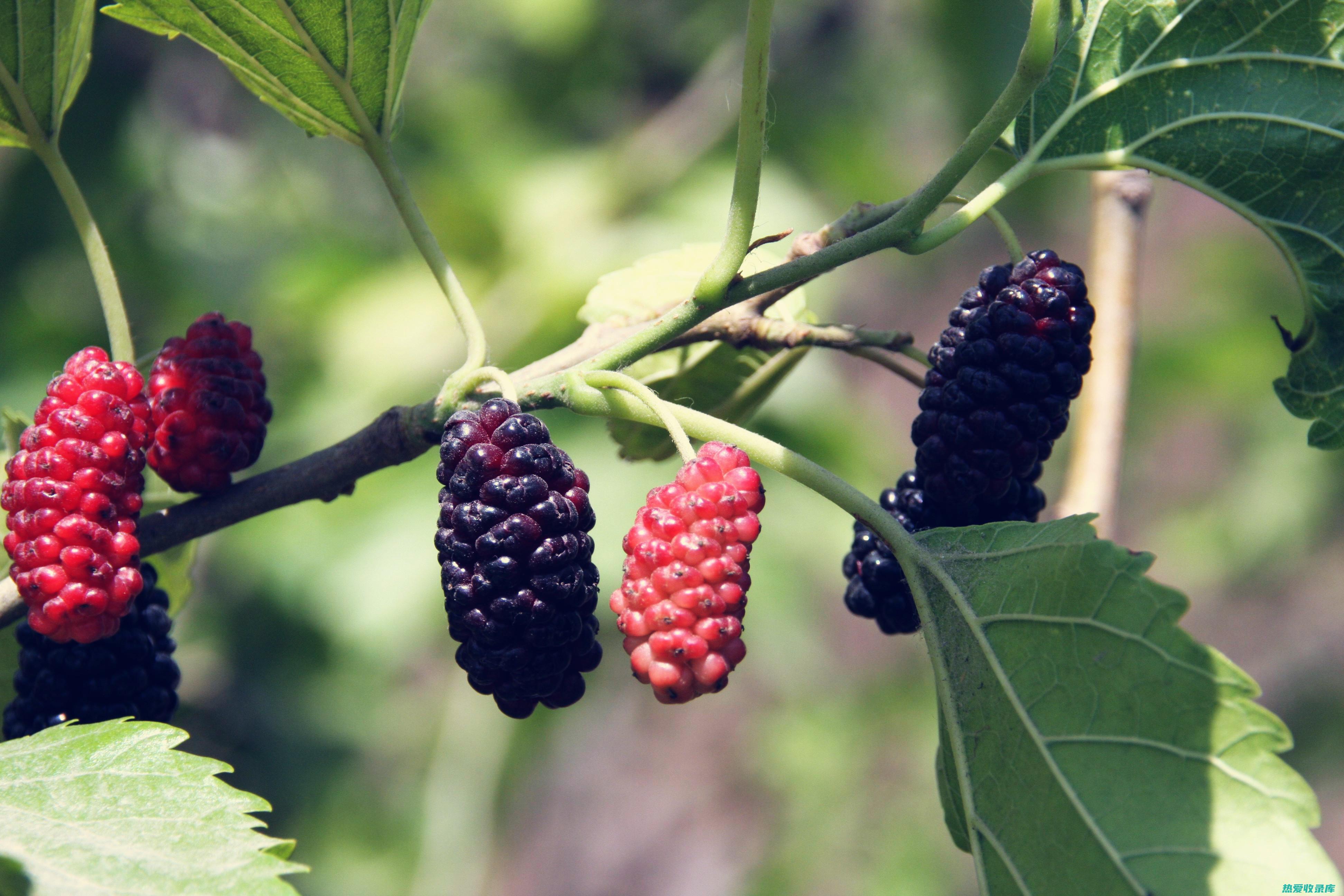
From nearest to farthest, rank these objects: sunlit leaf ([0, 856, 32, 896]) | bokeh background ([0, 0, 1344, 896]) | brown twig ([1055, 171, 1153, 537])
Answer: sunlit leaf ([0, 856, 32, 896]) < brown twig ([1055, 171, 1153, 537]) < bokeh background ([0, 0, 1344, 896])

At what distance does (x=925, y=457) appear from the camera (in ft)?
2.90

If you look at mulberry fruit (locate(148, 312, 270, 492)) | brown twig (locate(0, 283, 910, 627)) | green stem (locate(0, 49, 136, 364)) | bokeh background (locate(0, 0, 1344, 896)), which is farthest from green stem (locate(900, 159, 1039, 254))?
bokeh background (locate(0, 0, 1344, 896))

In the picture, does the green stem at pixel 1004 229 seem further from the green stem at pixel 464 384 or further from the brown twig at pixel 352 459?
the green stem at pixel 464 384

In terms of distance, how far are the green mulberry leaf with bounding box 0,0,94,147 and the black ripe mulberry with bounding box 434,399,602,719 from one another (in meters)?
0.58

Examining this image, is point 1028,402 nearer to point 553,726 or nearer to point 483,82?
point 553,726

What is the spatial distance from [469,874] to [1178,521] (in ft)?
9.25

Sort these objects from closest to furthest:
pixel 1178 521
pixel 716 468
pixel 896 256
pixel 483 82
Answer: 1. pixel 716 468
2. pixel 483 82
3. pixel 1178 521
4. pixel 896 256

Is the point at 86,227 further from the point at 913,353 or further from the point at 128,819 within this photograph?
the point at 913,353

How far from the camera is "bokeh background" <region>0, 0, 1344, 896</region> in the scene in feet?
8.21

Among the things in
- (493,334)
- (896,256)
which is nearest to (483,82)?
(493,334)

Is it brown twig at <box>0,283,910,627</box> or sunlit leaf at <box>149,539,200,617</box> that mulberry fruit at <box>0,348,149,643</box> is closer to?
brown twig at <box>0,283,910,627</box>

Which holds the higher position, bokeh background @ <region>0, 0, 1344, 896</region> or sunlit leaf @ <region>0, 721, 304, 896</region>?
bokeh background @ <region>0, 0, 1344, 896</region>

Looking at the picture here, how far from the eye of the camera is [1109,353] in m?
1.35

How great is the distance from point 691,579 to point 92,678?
0.59 meters
